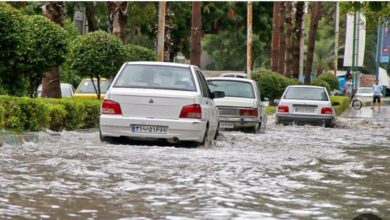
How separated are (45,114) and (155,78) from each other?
2304 mm

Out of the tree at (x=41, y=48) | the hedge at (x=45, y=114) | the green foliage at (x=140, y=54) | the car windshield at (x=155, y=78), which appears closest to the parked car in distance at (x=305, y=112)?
the green foliage at (x=140, y=54)

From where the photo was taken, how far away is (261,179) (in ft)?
31.3

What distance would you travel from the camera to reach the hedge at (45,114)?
12.7 m

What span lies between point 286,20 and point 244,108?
82.0ft

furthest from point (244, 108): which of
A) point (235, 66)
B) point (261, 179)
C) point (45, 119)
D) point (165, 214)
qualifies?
point (235, 66)

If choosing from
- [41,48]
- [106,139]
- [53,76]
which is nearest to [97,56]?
[53,76]

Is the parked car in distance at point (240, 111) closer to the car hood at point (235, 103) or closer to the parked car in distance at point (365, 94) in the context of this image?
the car hood at point (235, 103)

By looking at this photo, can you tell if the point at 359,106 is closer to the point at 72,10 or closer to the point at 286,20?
the point at 286,20

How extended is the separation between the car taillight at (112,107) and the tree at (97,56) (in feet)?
23.6

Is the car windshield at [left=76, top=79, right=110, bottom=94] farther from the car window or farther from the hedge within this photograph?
the car window

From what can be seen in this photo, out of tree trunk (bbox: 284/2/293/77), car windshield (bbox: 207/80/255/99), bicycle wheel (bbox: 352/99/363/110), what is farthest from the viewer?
bicycle wheel (bbox: 352/99/363/110)

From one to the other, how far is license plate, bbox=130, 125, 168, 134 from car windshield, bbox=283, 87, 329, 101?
12117 millimetres

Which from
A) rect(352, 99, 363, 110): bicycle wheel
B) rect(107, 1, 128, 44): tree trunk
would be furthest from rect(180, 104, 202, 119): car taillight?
rect(352, 99, 363, 110): bicycle wheel

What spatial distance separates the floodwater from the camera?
7098mm
